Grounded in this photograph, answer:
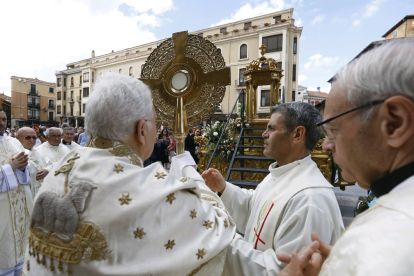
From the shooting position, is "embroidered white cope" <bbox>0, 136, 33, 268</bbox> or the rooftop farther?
the rooftop

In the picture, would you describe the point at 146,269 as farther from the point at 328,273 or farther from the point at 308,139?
the point at 308,139

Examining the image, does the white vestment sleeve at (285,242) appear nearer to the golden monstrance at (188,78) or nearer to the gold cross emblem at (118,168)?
the gold cross emblem at (118,168)

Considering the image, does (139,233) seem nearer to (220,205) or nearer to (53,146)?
(220,205)

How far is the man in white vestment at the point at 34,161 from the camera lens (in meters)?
4.06

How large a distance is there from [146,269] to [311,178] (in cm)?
108

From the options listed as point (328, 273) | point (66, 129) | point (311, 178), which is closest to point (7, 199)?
point (66, 129)

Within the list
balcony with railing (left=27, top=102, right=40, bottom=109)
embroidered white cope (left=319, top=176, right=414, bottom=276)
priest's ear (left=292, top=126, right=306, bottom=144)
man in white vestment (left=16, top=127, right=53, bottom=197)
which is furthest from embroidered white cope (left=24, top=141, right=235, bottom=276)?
balcony with railing (left=27, top=102, right=40, bottom=109)

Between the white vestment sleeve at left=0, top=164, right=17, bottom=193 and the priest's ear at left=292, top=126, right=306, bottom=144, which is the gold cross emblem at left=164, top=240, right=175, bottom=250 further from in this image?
the white vestment sleeve at left=0, top=164, right=17, bottom=193

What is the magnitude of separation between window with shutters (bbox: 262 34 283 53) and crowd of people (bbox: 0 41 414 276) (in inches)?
1010

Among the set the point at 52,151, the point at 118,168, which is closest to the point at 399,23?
the point at 52,151

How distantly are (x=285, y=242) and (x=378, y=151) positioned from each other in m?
0.84

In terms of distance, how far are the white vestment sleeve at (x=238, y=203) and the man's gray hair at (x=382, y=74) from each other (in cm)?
144

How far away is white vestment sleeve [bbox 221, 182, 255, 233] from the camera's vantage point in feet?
6.68

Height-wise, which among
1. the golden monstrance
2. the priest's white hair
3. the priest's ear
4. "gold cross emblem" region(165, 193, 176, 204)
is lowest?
"gold cross emblem" region(165, 193, 176, 204)
